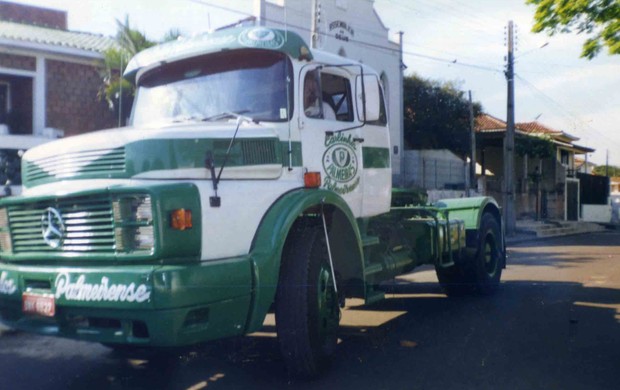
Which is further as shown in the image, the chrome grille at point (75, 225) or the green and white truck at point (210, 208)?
the chrome grille at point (75, 225)

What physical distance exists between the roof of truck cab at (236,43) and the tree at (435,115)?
99.8 feet

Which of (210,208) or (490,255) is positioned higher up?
(210,208)

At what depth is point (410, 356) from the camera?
6.52 meters

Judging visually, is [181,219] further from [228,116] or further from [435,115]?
[435,115]

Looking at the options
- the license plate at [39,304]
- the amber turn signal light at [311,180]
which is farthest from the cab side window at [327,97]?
the license plate at [39,304]

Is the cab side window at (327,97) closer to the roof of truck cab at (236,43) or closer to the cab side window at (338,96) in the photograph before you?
the cab side window at (338,96)

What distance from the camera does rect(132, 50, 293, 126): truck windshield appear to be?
5.95 metres

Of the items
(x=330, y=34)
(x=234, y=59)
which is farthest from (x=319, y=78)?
(x=330, y=34)

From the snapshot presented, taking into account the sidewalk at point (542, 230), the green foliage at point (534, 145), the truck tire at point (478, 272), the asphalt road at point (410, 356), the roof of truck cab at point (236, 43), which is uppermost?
the green foliage at point (534, 145)

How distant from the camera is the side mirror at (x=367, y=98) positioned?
6531 millimetres

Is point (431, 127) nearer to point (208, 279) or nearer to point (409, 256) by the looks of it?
point (409, 256)

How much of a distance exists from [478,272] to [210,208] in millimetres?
5921

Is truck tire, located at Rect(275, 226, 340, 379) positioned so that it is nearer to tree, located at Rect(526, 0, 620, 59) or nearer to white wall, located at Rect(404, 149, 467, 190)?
tree, located at Rect(526, 0, 620, 59)

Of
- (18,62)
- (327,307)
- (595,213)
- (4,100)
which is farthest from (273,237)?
(595,213)
